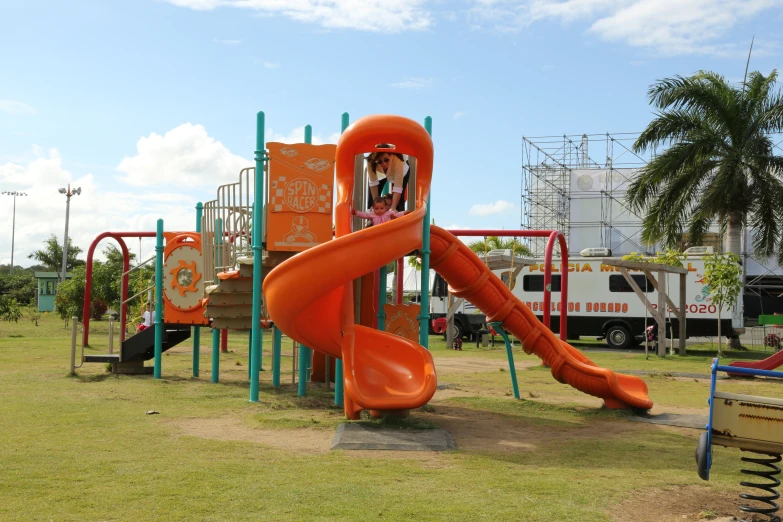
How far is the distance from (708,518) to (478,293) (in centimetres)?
598

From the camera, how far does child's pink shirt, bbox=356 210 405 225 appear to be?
32.0 ft

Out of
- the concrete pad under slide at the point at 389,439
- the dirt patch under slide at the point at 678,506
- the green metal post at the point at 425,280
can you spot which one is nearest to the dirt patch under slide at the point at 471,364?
the green metal post at the point at 425,280

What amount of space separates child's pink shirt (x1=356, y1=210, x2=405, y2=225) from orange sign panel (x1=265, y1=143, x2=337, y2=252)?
1204 mm

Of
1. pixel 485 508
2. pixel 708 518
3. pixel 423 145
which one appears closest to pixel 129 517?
pixel 485 508

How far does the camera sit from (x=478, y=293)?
11094 mm

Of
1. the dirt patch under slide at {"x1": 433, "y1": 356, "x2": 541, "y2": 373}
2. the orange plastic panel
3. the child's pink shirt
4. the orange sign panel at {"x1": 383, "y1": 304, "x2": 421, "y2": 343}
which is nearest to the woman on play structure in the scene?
the child's pink shirt

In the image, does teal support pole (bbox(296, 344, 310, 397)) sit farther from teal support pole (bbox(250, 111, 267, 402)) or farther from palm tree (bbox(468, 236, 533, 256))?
palm tree (bbox(468, 236, 533, 256))

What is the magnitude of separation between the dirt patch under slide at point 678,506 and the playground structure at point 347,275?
2787mm

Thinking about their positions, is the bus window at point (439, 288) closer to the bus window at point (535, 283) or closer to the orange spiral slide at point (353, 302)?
the bus window at point (535, 283)

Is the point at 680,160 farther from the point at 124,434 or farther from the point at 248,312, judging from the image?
the point at 124,434

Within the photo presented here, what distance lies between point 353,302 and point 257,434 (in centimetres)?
194

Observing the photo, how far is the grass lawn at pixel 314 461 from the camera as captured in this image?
5.42 meters

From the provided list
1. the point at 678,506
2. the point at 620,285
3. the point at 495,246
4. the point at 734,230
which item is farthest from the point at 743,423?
the point at 495,246

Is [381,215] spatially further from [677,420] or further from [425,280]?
[677,420]
